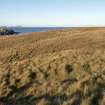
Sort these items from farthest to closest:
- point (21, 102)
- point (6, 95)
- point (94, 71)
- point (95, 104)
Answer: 1. point (94, 71)
2. point (6, 95)
3. point (21, 102)
4. point (95, 104)

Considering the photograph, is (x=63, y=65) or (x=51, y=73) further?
(x=63, y=65)

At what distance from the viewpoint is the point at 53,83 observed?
46.3 feet

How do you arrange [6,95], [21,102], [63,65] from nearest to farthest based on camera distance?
[21,102], [6,95], [63,65]

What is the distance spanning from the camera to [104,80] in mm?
13836

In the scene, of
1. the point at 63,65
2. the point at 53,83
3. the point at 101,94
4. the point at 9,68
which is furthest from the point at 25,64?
the point at 101,94

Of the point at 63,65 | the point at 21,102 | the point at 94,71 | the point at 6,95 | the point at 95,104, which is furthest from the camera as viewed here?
the point at 63,65

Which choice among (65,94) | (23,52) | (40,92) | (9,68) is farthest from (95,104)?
(23,52)

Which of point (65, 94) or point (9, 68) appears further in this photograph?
point (9, 68)

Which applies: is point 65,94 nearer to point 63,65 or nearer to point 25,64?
point 63,65

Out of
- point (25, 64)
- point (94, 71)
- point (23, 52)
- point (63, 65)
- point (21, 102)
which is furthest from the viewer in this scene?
point (23, 52)

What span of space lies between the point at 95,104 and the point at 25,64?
8.26 meters

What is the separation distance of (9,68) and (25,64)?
1.31 m

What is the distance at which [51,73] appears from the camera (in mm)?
15898

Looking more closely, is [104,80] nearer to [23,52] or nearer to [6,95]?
[6,95]
